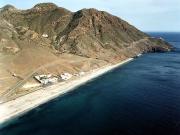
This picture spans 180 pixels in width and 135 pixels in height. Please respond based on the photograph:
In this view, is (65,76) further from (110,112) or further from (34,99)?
(110,112)

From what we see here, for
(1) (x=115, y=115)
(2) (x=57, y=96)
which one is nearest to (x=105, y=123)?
(1) (x=115, y=115)

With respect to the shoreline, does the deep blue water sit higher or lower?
lower

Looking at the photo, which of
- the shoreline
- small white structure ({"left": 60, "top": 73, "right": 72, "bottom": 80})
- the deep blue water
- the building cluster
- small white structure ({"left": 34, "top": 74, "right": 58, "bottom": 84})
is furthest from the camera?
small white structure ({"left": 60, "top": 73, "right": 72, "bottom": 80})

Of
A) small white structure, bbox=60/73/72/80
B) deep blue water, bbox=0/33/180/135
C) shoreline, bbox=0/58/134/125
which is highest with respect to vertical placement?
small white structure, bbox=60/73/72/80

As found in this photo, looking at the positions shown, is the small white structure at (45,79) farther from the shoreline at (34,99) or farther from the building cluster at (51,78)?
the shoreline at (34,99)

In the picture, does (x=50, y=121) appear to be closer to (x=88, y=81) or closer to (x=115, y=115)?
(x=115, y=115)

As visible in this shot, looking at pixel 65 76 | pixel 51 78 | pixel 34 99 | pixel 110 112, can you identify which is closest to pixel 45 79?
pixel 51 78

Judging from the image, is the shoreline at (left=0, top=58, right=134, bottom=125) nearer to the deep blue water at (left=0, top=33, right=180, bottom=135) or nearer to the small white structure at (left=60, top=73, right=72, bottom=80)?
the deep blue water at (left=0, top=33, right=180, bottom=135)

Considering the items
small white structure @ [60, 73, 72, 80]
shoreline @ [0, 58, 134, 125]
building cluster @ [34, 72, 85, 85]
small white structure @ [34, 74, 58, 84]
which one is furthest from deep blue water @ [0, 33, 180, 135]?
small white structure @ [34, 74, 58, 84]
